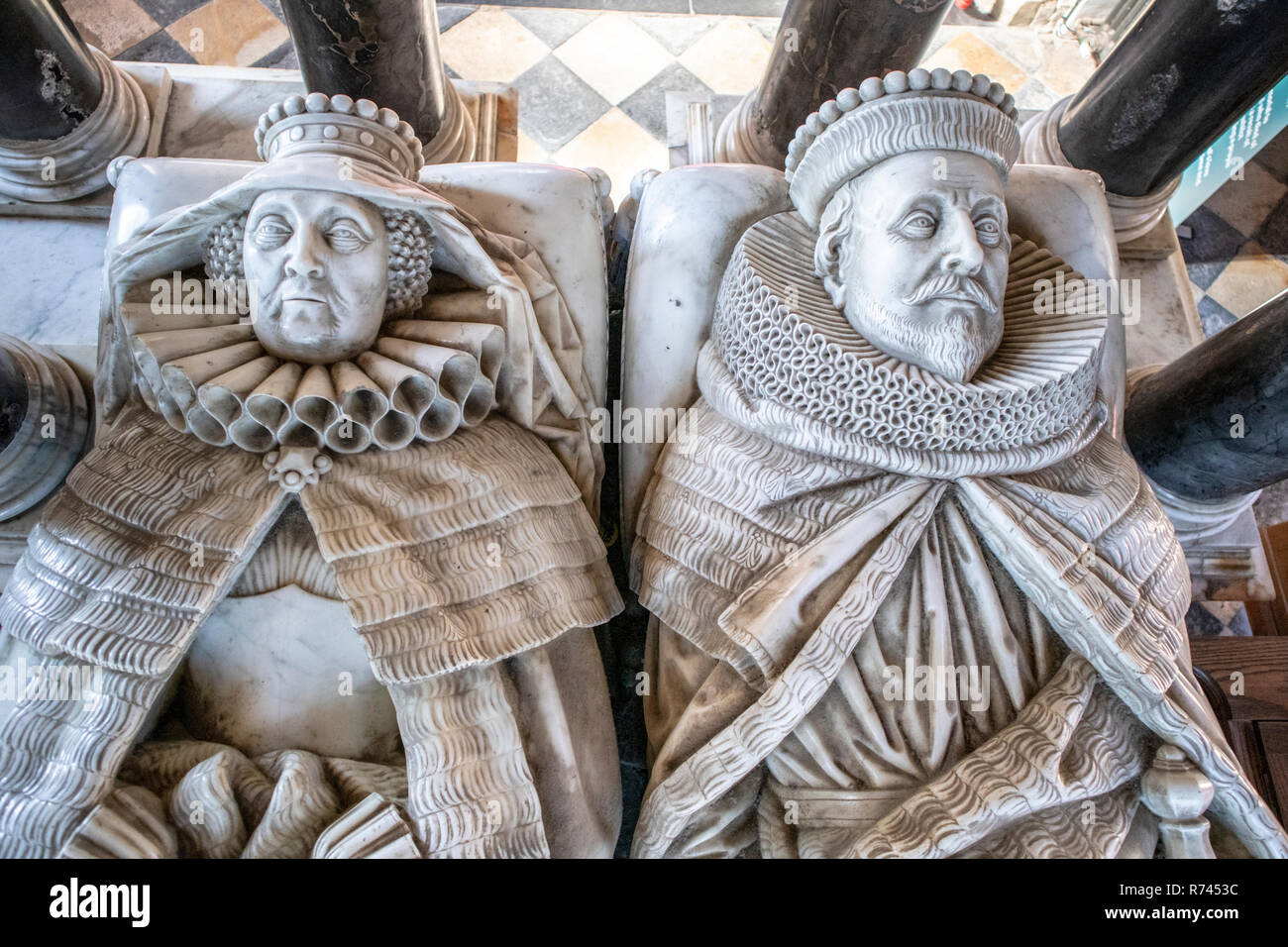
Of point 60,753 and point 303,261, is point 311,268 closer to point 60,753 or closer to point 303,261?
point 303,261

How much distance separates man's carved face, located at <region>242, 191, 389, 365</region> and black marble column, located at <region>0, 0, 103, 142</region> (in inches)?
48.4

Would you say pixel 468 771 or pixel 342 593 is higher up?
pixel 342 593

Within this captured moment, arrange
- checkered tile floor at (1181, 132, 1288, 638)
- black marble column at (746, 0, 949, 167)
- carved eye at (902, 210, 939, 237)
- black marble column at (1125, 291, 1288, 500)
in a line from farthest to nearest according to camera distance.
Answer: checkered tile floor at (1181, 132, 1288, 638)
black marble column at (746, 0, 949, 167)
black marble column at (1125, 291, 1288, 500)
carved eye at (902, 210, 939, 237)

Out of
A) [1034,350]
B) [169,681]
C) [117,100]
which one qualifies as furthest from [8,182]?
[1034,350]

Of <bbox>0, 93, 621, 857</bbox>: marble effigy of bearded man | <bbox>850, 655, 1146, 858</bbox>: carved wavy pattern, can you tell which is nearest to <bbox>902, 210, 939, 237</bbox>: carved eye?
<bbox>0, 93, 621, 857</bbox>: marble effigy of bearded man

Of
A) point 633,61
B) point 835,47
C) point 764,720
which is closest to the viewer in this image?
point 764,720

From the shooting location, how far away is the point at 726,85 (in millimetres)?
4117

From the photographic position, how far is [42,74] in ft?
7.95

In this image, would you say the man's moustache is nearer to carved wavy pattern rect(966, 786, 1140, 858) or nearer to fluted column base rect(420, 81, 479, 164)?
carved wavy pattern rect(966, 786, 1140, 858)

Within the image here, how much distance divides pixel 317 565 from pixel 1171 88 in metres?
2.47

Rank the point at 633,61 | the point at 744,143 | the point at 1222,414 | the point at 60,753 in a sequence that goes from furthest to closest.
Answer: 1. the point at 633,61
2. the point at 744,143
3. the point at 1222,414
4. the point at 60,753

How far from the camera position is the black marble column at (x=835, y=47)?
241 cm

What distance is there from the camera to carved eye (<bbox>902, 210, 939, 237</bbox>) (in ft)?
5.71

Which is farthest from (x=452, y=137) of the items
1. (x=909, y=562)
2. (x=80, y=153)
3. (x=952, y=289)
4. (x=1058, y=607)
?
(x=1058, y=607)
